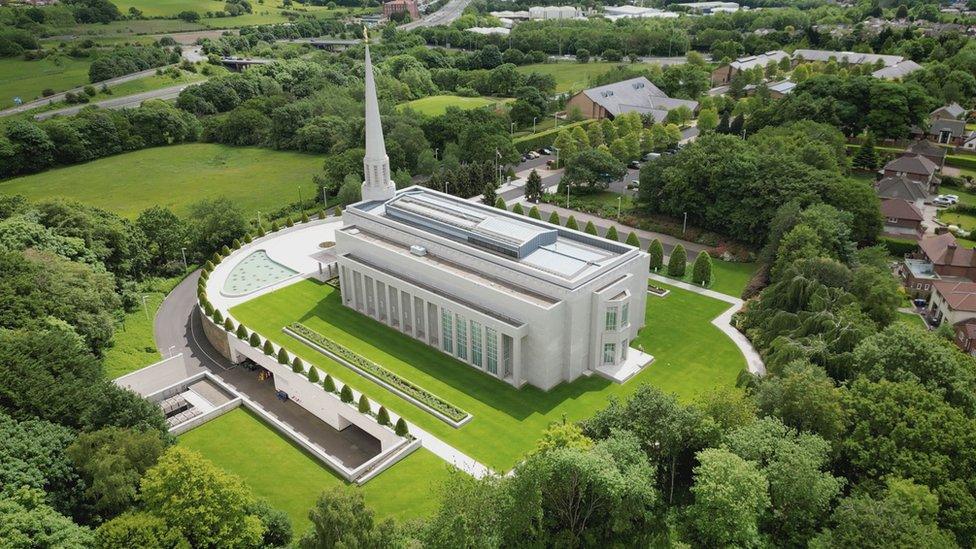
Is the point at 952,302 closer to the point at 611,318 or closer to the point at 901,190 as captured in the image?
the point at 611,318

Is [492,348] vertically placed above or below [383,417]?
above

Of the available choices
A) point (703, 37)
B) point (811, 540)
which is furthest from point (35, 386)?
point (703, 37)

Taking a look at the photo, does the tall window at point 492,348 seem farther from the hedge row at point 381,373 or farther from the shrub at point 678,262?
the shrub at point 678,262

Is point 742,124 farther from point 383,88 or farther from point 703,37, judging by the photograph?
point 703,37

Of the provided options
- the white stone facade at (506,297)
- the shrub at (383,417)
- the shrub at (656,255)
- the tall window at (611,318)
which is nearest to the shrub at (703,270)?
the shrub at (656,255)

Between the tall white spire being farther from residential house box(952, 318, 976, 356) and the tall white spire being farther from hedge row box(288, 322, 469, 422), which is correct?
residential house box(952, 318, 976, 356)

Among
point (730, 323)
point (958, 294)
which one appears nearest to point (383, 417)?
point (730, 323)
